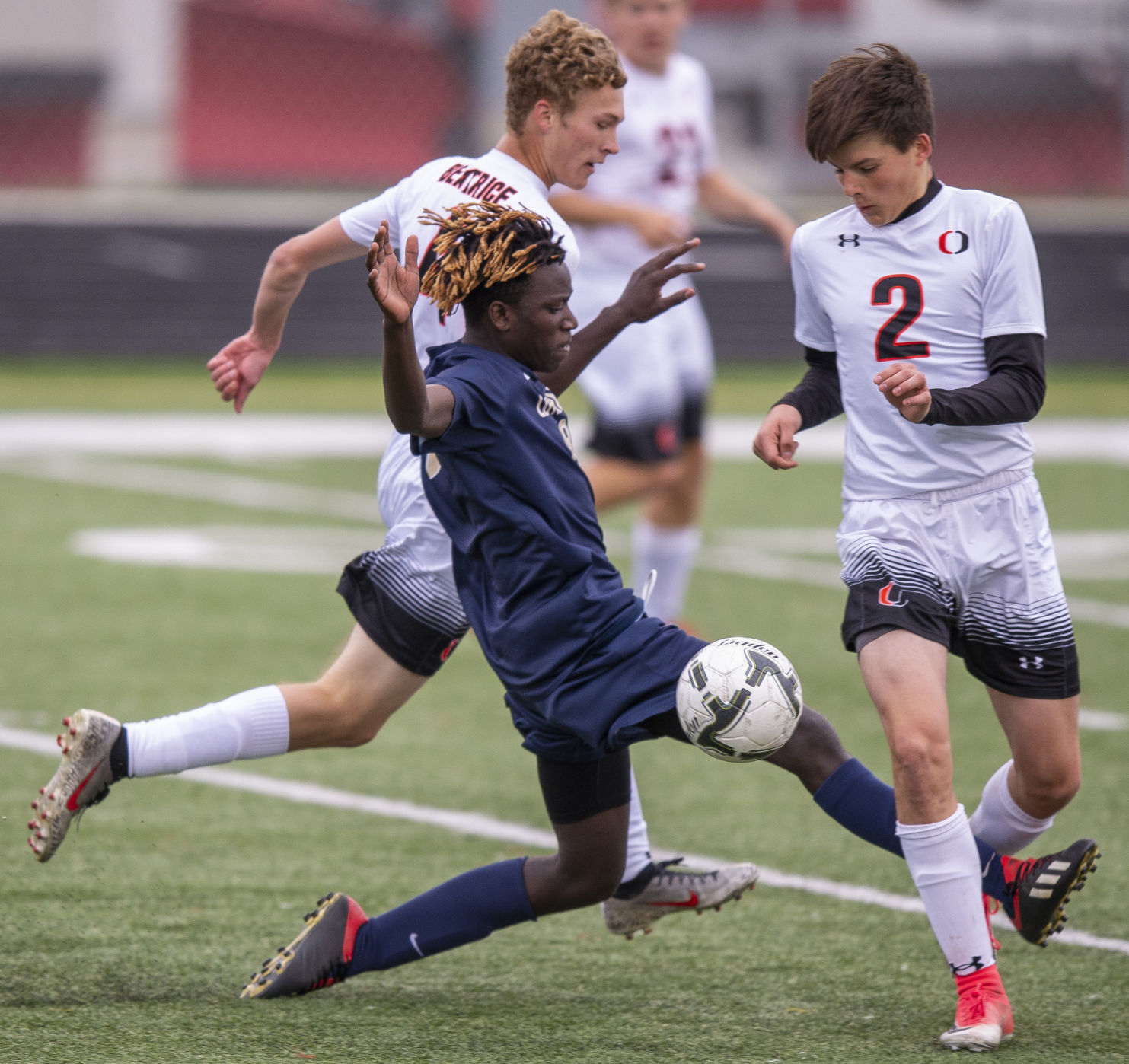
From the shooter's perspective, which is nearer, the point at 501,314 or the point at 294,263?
the point at 501,314

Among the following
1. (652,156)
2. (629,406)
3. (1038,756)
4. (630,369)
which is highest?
(652,156)

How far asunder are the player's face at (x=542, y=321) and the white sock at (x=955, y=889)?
1.17m

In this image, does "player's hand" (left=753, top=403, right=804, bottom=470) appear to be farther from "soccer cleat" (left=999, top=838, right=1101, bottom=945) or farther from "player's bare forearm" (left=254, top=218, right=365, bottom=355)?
"player's bare forearm" (left=254, top=218, right=365, bottom=355)

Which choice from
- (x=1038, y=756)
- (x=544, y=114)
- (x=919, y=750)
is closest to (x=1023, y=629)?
(x=1038, y=756)

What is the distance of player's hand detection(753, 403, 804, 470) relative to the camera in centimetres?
370

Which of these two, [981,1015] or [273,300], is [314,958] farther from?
[273,300]

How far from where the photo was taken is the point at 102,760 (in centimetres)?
379

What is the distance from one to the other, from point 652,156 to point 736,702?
441 cm

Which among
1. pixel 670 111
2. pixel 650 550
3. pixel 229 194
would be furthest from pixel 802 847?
pixel 229 194

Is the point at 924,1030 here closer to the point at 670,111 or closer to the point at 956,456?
the point at 956,456

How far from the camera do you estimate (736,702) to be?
3285 mm

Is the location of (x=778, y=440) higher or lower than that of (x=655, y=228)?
lower

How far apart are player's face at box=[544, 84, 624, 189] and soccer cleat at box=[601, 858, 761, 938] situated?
1.58 m

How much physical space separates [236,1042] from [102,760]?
28.2 inches
